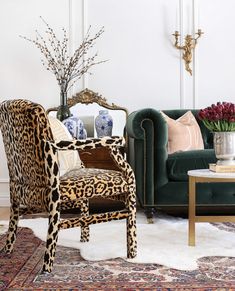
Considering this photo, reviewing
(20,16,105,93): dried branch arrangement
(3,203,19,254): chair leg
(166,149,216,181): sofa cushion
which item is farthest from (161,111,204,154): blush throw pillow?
(3,203,19,254): chair leg

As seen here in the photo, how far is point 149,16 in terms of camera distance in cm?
505

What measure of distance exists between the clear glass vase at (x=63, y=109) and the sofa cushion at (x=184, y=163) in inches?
47.1

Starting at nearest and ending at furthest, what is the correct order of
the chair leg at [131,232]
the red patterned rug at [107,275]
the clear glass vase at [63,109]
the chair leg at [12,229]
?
1. the red patterned rug at [107,275]
2. the chair leg at [131,232]
3. the chair leg at [12,229]
4. the clear glass vase at [63,109]

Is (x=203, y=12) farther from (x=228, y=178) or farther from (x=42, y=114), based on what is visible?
(x=42, y=114)

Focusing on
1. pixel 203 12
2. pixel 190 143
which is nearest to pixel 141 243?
pixel 190 143

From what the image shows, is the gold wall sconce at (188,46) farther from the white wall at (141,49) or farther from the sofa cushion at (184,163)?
the sofa cushion at (184,163)

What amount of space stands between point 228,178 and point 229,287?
33.5 inches

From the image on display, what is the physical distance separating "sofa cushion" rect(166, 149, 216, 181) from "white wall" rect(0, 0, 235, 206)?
1188 mm

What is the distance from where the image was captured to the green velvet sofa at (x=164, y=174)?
154 inches

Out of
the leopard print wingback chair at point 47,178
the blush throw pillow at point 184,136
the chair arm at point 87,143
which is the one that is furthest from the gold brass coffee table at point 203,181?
the blush throw pillow at point 184,136

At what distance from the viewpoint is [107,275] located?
7.97 ft

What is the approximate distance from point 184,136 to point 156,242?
4.81 ft

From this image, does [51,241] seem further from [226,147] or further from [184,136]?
[184,136]

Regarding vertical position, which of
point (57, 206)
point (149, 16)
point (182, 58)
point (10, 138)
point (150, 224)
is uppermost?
point (149, 16)
